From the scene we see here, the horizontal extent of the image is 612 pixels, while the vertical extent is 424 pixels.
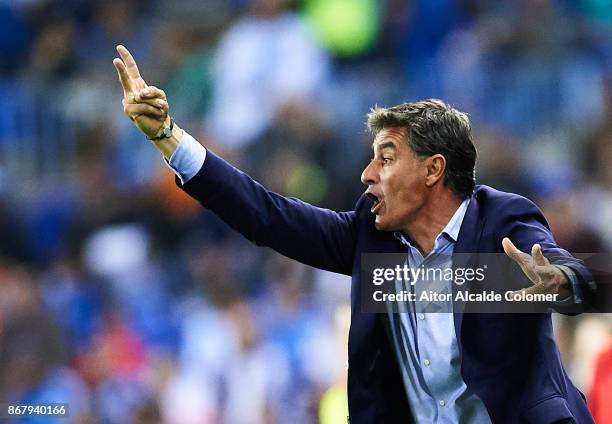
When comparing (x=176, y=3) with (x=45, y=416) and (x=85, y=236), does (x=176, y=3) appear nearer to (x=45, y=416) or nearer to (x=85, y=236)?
(x=85, y=236)

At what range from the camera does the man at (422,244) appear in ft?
10.7

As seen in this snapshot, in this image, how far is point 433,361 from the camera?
11.0 feet

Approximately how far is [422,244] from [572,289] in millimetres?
574

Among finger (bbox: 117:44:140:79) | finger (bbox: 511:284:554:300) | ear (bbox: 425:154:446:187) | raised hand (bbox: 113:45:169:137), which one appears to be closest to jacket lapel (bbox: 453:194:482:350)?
ear (bbox: 425:154:446:187)

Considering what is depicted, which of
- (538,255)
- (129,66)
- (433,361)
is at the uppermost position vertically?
(129,66)

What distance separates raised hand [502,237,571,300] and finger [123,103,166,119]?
1.01 metres

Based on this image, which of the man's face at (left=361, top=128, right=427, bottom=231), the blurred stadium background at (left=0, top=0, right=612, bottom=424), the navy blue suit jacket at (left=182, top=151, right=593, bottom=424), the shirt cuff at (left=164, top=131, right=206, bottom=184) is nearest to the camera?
the navy blue suit jacket at (left=182, top=151, right=593, bottom=424)

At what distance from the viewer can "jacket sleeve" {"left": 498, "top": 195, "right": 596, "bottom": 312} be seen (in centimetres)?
311

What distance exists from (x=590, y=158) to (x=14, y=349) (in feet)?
10.8

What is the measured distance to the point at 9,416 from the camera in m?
5.25

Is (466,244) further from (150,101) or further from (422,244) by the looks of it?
(150,101)

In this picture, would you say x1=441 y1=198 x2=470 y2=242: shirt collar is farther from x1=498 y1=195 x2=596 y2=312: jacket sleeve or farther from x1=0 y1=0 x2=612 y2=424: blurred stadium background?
x1=0 y1=0 x2=612 y2=424: blurred stadium background

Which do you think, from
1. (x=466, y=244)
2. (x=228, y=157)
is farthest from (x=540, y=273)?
(x=228, y=157)

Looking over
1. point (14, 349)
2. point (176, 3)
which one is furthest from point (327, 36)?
point (14, 349)
